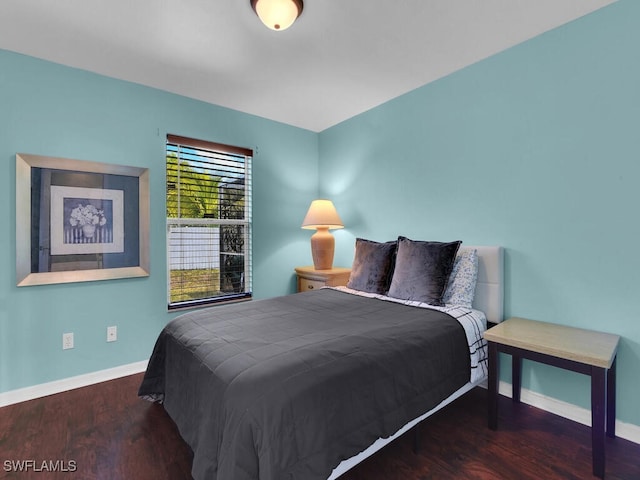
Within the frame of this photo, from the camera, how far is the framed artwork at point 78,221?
2244mm

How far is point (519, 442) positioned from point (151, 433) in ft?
6.85

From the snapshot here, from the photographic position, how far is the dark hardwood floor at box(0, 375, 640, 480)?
4.99 feet

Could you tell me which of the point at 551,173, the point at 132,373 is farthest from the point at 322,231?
the point at 132,373

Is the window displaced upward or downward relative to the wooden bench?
upward

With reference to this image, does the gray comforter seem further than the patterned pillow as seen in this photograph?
No

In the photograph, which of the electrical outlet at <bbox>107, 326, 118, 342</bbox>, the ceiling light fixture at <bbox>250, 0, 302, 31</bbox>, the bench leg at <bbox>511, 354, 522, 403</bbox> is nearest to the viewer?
the ceiling light fixture at <bbox>250, 0, 302, 31</bbox>

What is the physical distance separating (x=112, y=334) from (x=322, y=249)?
1.99 metres

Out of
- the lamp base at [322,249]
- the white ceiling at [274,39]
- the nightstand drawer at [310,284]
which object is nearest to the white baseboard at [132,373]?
the nightstand drawer at [310,284]

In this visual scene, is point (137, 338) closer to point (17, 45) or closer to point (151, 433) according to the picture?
point (151, 433)

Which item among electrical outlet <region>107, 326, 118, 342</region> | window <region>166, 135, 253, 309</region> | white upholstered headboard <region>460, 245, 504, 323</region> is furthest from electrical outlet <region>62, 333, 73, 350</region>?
white upholstered headboard <region>460, 245, 504, 323</region>

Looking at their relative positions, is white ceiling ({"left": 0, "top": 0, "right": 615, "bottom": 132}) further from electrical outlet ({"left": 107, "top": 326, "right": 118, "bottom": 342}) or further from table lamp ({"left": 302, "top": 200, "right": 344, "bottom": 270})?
electrical outlet ({"left": 107, "top": 326, "right": 118, "bottom": 342})

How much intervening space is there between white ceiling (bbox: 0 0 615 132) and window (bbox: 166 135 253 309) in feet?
2.00

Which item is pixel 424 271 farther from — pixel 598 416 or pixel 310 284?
pixel 310 284

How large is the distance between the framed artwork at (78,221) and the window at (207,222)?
0.29 m
